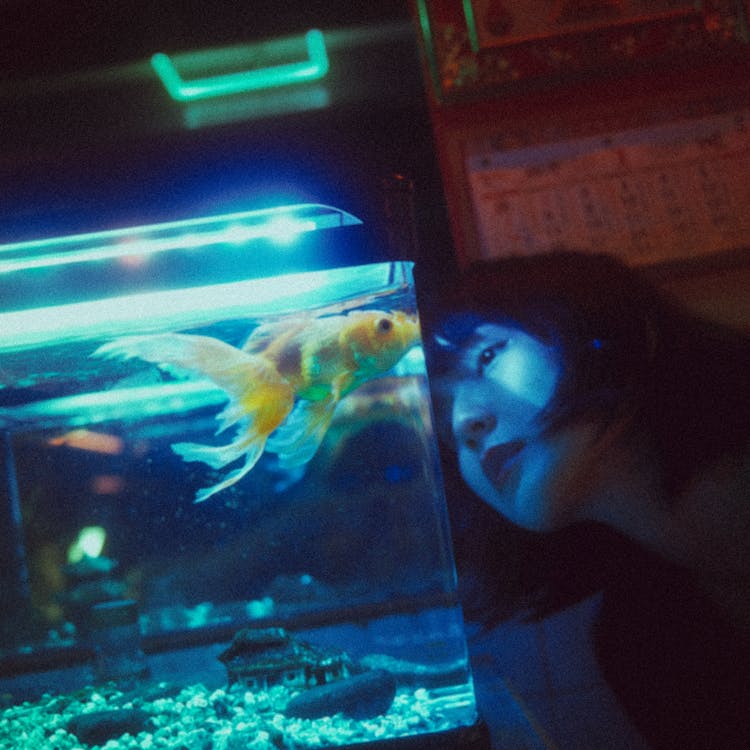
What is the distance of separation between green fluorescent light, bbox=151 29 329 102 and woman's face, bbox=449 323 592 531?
56 cm

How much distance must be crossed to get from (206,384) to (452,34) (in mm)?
662

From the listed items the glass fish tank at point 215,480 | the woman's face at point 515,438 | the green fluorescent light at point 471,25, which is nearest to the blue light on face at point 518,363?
the woman's face at point 515,438

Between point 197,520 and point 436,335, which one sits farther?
point 436,335

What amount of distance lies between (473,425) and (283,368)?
31cm

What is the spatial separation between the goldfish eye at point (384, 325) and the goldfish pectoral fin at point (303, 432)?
0.38 ft

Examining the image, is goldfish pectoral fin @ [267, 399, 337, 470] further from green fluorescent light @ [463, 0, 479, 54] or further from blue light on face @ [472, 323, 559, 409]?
green fluorescent light @ [463, 0, 479, 54]

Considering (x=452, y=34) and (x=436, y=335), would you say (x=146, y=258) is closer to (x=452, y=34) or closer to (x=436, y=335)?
(x=436, y=335)

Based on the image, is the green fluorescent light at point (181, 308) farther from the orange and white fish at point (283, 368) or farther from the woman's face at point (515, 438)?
the woman's face at point (515, 438)

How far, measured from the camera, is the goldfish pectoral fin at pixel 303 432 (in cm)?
89

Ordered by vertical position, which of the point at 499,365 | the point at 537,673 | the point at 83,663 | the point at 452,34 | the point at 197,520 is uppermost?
the point at 452,34

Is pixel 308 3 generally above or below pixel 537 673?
above

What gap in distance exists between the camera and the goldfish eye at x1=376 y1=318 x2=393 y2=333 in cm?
91

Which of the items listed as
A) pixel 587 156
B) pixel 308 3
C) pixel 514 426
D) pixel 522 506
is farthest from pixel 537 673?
pixel 308 3

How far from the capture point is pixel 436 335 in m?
1.04
